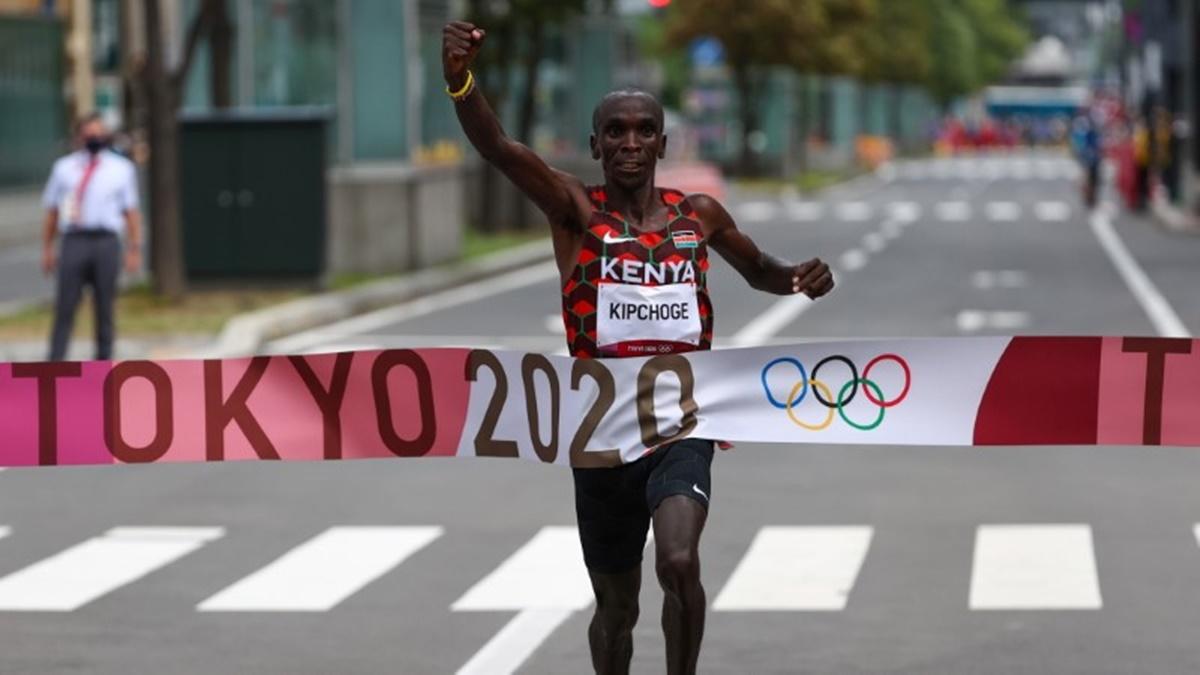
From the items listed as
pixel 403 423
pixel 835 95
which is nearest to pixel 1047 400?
pixel 403 423

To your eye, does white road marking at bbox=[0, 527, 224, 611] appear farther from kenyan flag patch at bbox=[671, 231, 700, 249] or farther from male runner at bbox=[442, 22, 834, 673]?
kenyan flag patch at bbox=[671, 231, 700, 249]

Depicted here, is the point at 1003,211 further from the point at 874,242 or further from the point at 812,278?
the point at 812,278

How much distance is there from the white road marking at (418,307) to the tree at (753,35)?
43.0m

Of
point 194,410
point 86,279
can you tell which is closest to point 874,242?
point 86,279

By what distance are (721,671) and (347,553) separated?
3.17m

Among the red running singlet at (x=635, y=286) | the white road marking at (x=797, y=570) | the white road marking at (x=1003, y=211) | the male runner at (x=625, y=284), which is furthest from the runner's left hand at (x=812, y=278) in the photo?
the white road marking at (x=1003, y=211)

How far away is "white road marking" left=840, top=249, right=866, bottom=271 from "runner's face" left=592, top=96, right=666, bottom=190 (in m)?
27.4

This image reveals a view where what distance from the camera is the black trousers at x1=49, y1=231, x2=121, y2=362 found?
19812 millimetres

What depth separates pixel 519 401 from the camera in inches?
330

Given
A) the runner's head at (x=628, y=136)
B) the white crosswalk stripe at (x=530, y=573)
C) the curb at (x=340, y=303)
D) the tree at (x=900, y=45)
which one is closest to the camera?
the runner's head at (x=628, y=136)

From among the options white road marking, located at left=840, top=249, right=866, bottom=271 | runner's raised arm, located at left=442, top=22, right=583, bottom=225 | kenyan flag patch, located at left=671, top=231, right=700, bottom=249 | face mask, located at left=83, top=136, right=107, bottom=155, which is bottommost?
white road marking, located at left=840, top=249, right=866, bottom=271

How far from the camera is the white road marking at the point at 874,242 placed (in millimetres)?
40597

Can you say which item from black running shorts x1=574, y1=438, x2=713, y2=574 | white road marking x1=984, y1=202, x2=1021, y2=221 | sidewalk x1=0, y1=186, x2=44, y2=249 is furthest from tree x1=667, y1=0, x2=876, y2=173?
black running shorts x1=574, y1=438, x2=713, y2=574

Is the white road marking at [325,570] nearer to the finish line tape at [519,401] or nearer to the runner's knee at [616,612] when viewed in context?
the finish line tape at [519,401]
